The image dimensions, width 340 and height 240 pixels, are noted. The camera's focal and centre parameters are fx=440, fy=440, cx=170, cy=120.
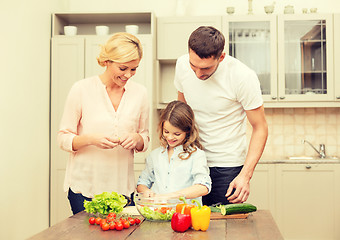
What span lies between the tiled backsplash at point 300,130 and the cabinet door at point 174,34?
1092mm

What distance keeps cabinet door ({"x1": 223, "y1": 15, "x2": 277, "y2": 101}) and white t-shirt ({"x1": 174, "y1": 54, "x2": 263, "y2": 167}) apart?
6.09 feet

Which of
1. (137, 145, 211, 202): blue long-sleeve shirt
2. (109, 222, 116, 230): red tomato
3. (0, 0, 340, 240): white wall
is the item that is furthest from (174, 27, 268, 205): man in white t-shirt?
(0, 0, 340, 240): white wall

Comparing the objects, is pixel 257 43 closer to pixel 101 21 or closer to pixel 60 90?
pixel 101 21

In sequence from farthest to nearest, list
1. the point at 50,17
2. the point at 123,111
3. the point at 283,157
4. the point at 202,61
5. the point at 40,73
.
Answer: the point at 283,157, the point at 50,17, the point at 40,73, the point at 123,111, the point at 202,61

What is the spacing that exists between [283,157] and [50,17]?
8.39 ft

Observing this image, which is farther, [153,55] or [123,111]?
[153,55]

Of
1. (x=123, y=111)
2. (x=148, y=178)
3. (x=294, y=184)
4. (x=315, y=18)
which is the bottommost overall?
(x=294, y=184)

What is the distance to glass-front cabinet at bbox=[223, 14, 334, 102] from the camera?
3984 mm

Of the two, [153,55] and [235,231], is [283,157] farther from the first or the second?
[235,231]

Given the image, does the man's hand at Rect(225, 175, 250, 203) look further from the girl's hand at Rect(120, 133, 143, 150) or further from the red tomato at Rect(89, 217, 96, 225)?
the red tomato at Rect(89, 217, 96, 225)

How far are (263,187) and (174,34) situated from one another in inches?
62.9

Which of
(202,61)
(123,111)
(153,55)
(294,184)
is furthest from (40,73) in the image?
(294,184)

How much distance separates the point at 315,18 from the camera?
3.99 meters

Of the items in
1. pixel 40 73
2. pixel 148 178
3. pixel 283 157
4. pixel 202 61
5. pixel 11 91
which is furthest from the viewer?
pixel 283 157
